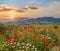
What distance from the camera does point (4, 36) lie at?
3359 millimetres

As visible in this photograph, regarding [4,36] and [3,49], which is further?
[4,36]

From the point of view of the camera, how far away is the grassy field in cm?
314

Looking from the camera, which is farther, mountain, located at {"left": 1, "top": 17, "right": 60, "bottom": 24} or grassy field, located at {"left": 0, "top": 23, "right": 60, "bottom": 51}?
mountain, located at {"left": 1, "top": 17, "right": 60, "bottom": 24}

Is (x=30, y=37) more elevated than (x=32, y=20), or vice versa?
(x=32, y=20)

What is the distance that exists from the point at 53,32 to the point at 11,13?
992mm

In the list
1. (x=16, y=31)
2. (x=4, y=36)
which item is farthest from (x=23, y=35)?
(x=4, y=36)

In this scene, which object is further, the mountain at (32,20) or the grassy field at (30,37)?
the mountain at (32,20)

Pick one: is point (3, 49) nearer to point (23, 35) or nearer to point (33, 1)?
point (23, 35)

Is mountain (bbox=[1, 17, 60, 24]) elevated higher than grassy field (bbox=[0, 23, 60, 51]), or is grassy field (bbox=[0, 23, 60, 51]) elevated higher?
mountain (bbox=[1, 17, 60, 24])

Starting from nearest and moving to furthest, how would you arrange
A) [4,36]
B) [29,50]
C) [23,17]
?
[29,50] → [4,36] → [23,17]

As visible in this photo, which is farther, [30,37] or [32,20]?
[32,20]

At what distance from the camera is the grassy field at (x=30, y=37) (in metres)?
3.14

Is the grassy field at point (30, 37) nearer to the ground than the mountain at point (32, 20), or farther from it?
nearer to the ground

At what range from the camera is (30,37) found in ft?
10.9
